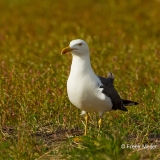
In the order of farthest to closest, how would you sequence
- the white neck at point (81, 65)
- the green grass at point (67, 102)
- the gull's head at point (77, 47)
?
the gull's head at point (77, 47)
the white neck at point (81, 65)
the green grass at point (67, 102)

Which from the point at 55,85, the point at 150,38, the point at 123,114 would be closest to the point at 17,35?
the point at 150,38

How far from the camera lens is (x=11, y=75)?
7379 mm

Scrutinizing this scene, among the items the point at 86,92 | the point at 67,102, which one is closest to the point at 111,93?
the point at 86,92

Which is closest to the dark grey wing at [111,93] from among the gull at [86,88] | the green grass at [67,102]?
the gull at [86,88]

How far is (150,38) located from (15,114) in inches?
308

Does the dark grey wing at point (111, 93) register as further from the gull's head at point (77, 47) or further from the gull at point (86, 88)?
the gull's head at point (77, 47)

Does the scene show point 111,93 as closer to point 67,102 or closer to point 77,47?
point 77,47

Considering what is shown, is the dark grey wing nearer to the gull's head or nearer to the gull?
the gull

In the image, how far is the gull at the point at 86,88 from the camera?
5824 millimetres

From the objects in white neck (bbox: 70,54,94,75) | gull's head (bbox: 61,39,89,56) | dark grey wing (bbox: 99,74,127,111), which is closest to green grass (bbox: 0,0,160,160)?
dark grey wing (bbox: 99,74,127,111)

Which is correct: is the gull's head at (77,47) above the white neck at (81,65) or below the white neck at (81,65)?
above

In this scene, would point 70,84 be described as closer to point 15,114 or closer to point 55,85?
point 15,114

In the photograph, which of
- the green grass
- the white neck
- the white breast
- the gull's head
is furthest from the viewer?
the gull's head

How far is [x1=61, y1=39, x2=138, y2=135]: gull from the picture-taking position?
19.1 feet
